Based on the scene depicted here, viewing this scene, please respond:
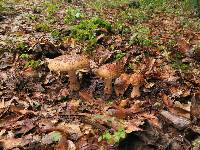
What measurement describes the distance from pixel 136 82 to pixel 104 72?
538 millimetres

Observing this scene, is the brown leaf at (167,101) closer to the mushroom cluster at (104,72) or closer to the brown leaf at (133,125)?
the mushroom cluster at (104,72)

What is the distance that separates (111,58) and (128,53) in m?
0.34

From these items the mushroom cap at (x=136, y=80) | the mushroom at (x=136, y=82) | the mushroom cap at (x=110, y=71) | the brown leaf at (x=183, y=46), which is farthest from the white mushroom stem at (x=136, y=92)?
the brown leaf at (x=183, y=46)

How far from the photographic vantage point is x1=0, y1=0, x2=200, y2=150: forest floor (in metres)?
4.55

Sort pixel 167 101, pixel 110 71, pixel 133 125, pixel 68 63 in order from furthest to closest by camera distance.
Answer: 1. pixel 167 101
2. pixel 110 71
3. pixel 68 63
4. pixel 133 125

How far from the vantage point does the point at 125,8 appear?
40.3 ft

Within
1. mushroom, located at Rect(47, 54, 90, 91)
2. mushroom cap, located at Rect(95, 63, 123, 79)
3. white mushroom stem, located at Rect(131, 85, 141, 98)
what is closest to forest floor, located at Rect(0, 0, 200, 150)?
white mushroom stem, located at Rect(131, 85, 141, 98)

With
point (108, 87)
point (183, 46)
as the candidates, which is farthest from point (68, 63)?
point (183, 46)

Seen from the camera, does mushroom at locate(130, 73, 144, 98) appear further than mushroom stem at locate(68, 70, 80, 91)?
No

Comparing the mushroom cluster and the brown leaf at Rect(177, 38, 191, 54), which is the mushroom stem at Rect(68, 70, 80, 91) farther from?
the brown leaf at Rect(177, 38, 191, 54)

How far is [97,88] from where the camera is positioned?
590 centimetres

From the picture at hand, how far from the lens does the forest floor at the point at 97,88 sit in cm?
455

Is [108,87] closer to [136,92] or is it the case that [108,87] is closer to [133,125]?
[136,92]

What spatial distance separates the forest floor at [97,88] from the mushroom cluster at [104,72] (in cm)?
2
